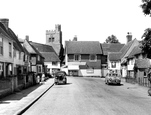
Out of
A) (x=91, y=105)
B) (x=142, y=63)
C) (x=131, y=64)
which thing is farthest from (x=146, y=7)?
(x=131, y=64)

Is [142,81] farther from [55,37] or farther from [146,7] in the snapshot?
[55,37]

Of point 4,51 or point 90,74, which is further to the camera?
point 90,74

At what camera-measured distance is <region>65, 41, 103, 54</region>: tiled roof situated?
219 ft

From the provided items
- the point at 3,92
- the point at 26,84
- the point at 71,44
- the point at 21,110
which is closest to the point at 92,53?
the point at 71,44

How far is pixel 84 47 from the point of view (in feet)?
224

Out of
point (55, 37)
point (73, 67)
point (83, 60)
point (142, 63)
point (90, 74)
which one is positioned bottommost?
point (90, 74)

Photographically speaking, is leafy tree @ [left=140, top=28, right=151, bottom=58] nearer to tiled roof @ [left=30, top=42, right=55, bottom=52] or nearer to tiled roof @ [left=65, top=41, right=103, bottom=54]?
tiled roof @ [left=65, top=41, right=103, bottom=54]

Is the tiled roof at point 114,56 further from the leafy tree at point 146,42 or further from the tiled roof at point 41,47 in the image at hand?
the leafy tree at point 146,42

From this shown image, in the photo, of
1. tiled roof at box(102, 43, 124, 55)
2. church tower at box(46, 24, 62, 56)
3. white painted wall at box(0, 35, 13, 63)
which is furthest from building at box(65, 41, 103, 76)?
white painted wall at box(0, 35, 13, 63)

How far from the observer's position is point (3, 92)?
16.7 metres

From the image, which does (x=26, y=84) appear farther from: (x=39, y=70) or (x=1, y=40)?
(x=39, y=70)

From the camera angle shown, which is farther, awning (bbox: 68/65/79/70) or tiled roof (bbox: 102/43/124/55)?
tiled roof (bbox: 102/43/124/55)

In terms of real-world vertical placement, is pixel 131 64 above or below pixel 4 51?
below

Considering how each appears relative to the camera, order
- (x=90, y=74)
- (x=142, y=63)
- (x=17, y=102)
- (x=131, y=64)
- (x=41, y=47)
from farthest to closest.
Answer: (x=41, y=47) → (x=90, y=74) → (x=131, y=64) → (x=142, y=63) → (x=17, y=102)
